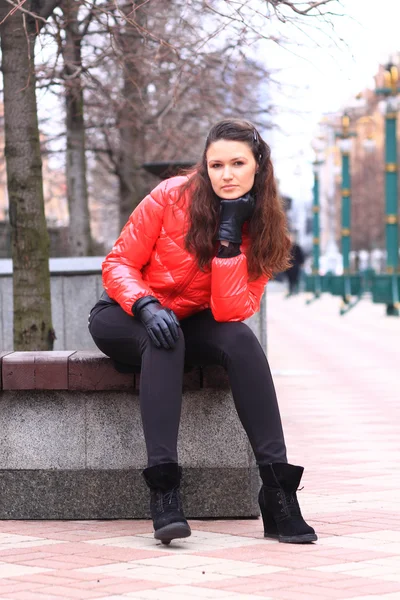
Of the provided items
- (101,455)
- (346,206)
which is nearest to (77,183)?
(101,455)

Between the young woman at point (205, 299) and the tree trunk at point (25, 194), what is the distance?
10.2ft

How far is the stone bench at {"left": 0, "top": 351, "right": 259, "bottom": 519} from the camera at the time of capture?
5.10m

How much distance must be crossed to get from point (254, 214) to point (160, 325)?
607 mm

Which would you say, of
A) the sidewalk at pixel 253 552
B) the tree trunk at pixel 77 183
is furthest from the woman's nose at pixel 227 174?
the tree trunk at pixel 77 183

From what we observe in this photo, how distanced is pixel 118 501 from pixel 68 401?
44 cm

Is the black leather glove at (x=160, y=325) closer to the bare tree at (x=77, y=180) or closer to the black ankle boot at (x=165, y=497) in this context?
the black ankle boot at (x=165, y=497)

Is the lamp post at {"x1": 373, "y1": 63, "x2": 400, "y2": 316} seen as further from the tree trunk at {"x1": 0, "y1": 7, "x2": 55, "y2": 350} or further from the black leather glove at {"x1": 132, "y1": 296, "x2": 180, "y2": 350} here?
the black leather glove at {"x1": 132, "y1": 296, "x2": 180, "y2": 350}

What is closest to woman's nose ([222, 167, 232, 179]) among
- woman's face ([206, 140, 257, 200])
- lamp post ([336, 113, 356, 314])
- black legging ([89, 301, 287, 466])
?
woman's face ([206, 140, 257, 200])

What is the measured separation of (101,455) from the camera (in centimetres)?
512

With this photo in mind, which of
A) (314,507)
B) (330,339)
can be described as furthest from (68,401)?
(330,339)

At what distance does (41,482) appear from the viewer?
5.12 m

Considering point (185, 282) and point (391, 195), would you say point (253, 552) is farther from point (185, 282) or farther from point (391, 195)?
point (391, 195)

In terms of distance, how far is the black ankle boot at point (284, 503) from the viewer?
15.1 feet

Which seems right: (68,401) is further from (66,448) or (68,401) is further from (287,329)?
(287,329)
